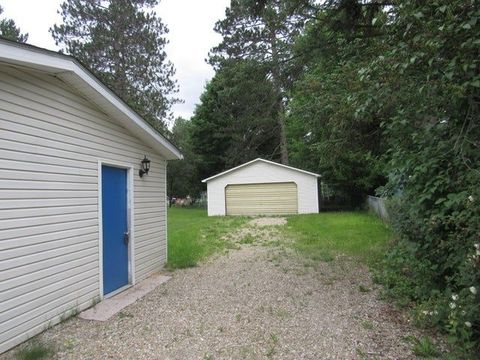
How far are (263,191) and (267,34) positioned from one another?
8.84 meters

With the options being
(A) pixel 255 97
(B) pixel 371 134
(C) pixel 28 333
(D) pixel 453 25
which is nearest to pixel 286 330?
(C) pixel 28 333

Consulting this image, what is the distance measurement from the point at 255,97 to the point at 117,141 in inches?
746

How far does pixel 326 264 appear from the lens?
732 cm

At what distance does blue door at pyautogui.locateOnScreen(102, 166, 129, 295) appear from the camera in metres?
5.55

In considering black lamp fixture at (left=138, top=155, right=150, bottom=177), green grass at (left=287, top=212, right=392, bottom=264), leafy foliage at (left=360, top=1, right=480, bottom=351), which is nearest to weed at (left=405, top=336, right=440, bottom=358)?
leafy foliage at (left=360, top=1, right=480, bottom=351)

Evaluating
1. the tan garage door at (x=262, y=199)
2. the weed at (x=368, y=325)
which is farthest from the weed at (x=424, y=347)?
the tan garage door at (x=262, y=199)

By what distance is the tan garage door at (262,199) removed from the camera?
20.9 m

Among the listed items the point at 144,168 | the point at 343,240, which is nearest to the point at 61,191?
the point at 144,168

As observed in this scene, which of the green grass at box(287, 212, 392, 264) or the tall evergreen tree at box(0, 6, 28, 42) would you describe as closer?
the green grass at box(287, 212, 392, 264)

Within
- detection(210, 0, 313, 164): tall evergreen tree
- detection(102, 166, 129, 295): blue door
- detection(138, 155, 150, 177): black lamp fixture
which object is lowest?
detection(102, 166, 129, 295): blue door

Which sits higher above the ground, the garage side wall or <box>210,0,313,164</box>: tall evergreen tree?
<box>210,0,313,164</box>: tall evergreen tree

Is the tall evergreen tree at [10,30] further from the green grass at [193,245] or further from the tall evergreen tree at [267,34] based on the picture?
the green grass at [193,245]

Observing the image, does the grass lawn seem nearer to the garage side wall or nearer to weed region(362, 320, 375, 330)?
the garage side wall

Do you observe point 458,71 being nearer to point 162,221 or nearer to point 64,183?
point 64,183
